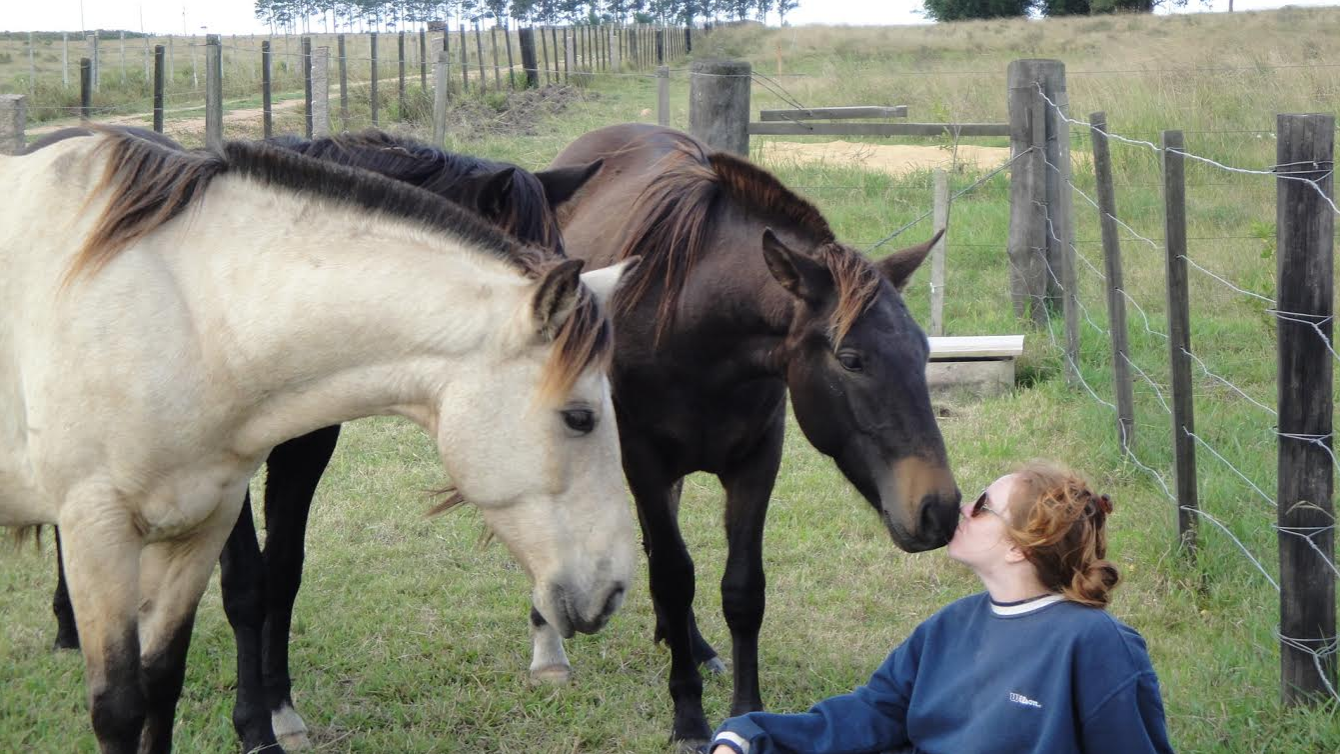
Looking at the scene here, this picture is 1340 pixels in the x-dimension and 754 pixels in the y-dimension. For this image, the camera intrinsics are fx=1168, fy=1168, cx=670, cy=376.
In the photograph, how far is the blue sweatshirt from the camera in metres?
2.12

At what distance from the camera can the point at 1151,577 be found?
437 centimetres

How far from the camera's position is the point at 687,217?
3.57m

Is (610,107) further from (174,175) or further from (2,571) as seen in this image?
(174,175)

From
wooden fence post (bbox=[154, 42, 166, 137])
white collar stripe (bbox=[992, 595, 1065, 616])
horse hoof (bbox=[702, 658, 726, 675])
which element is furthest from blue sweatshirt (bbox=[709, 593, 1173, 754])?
wooden fence post (bbox=[154, 42, 166, 137])

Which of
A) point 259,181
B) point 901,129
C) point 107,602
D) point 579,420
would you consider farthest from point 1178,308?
point 901,129

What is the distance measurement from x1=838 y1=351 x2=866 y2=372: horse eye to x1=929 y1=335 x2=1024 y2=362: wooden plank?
3.90 metres

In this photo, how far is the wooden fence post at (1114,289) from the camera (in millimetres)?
5430

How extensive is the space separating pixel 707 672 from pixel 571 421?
2.01 m

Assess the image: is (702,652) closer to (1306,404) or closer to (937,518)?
(937,518)

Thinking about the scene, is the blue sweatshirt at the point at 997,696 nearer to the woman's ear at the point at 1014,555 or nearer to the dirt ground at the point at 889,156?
the woman's ear at the point at 1014,555

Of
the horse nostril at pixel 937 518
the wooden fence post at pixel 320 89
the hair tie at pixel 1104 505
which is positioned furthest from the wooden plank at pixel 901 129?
the hair tie at pixel 1104 505

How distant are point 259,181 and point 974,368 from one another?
5021 millimetres

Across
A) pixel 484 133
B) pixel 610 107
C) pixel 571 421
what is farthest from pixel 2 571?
pixel 610 107

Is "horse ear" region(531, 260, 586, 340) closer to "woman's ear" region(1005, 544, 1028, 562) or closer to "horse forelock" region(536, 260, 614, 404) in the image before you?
"horse forelock" region(536, 260, 614, 404)
